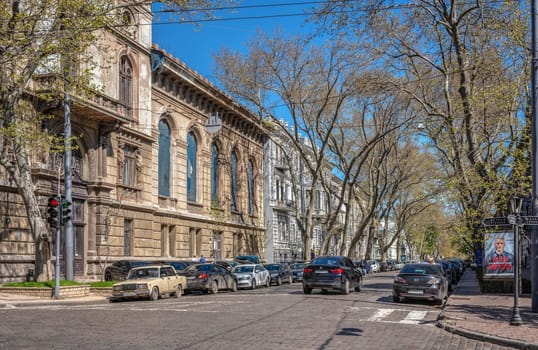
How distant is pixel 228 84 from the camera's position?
45469 millimetres

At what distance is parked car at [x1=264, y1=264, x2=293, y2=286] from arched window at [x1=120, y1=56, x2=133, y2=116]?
1240 centimetres

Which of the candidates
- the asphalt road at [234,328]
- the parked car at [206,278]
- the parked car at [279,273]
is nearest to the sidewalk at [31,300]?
the asphalt road at [234,328]

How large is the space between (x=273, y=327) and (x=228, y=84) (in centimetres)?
3269

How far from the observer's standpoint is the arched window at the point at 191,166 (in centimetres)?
4609

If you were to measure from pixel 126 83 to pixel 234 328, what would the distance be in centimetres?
2605

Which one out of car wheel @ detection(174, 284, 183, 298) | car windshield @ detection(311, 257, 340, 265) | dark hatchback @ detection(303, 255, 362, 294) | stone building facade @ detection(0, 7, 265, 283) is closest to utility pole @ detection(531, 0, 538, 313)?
dark hatchback @ detection(303, 255, 362, 294)

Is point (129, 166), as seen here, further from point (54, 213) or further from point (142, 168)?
point (54, 213)

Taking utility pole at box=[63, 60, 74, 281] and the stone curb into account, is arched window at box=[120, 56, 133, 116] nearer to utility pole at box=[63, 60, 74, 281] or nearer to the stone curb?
utility pole at box=[63, 60, 74, 281]

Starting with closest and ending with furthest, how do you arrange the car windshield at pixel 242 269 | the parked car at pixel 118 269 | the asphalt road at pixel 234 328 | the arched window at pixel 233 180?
the asphalt road at pixel 234 328 → the parked car at pixel 118 269 → the car windshield at pixel 242 269 → the arched window at pixel 233 180

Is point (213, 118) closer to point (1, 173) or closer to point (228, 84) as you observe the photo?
point (228, 84)

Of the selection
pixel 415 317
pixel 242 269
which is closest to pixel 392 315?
pixel 415 317

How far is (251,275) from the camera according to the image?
115 ft

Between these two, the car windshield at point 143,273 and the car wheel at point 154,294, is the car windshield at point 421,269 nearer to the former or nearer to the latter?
the car wheel at point 154,294

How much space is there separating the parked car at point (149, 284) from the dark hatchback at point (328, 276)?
5.25 metres
